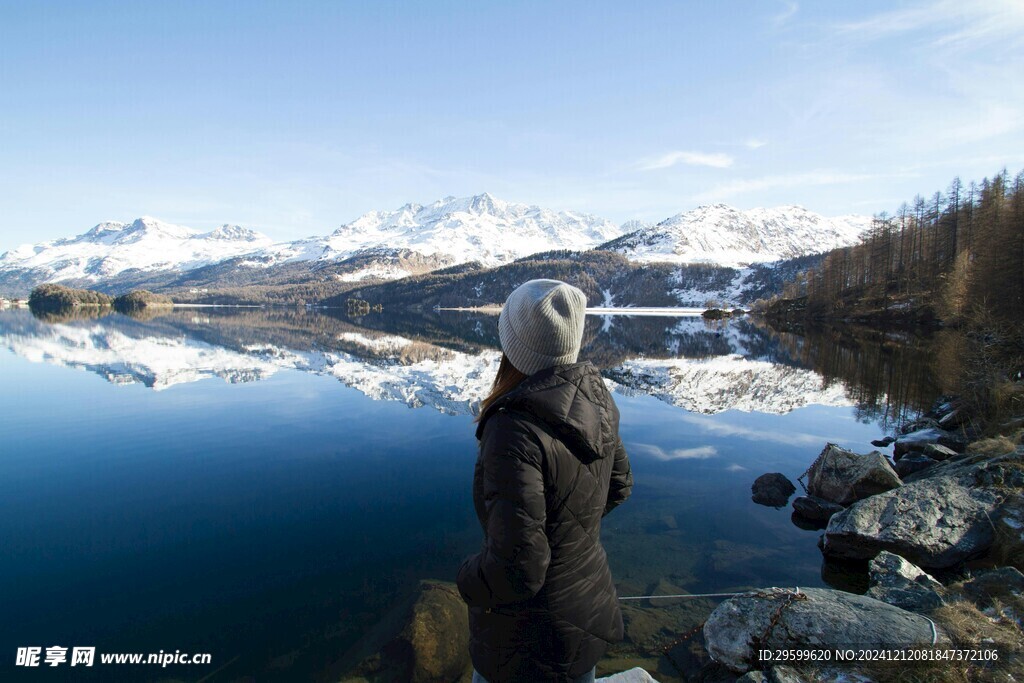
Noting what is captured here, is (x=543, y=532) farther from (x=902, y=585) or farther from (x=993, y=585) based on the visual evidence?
(x=902, y=585)

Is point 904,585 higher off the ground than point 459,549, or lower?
higher

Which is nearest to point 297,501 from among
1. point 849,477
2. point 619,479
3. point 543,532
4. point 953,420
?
point 619,479

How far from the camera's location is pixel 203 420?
20.3 meters

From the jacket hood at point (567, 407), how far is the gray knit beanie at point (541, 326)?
12cm

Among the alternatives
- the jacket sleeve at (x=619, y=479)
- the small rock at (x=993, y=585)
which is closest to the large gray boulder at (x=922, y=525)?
the small rock at (x=993, y=585)

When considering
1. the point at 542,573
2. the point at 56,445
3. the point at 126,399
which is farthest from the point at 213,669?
the point at 126,399

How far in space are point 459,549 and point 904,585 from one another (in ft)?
24.9

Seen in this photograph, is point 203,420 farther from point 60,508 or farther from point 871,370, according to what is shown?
point 871,370

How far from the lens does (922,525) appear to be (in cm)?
931

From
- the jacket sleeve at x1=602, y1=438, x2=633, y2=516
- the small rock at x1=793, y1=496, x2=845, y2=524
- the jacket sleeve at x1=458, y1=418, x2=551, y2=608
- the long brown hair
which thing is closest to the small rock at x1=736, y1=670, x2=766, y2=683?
the jacket sleeve at x1=602, y1=438, x2=633, y2=516

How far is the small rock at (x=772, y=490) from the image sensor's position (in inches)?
516

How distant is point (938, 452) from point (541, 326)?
16.3 meters

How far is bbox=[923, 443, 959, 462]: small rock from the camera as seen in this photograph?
13709mm

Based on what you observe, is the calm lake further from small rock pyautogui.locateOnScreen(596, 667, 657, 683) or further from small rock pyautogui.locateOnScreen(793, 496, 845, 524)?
small rock pyautogui.locateOnScreen(596, 667, 657, 683)
